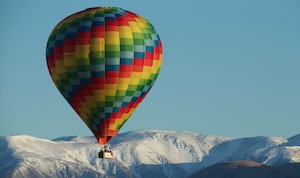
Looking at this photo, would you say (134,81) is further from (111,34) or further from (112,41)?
(111,34)

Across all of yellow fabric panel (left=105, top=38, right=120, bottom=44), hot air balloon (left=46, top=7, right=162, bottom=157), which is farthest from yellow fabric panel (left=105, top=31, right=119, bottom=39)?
yellow fabric panel (left=105, top=38, right=120, bottom=44)

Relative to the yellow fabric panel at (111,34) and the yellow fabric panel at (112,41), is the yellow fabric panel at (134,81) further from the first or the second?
the yellow fabric panel at (111,34)

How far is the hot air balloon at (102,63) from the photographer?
13388 centimetres

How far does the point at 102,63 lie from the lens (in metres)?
134

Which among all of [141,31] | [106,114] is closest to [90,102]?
[106,114]

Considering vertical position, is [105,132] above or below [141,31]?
below

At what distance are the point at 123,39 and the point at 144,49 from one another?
3622 millimetres

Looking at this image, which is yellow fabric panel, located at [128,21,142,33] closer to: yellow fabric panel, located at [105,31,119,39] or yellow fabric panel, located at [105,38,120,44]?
yellow fabric panel, located at [105,31,119,39]

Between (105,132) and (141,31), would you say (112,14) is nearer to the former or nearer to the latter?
(141,31)

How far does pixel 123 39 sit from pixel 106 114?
953 cm

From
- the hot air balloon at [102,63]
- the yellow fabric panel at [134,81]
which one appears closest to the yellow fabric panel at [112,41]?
the hot air balloon at [102,63]

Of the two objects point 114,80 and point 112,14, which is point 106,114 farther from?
point 112,14

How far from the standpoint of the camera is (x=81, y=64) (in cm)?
13375

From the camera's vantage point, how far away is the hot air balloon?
133875 mm
